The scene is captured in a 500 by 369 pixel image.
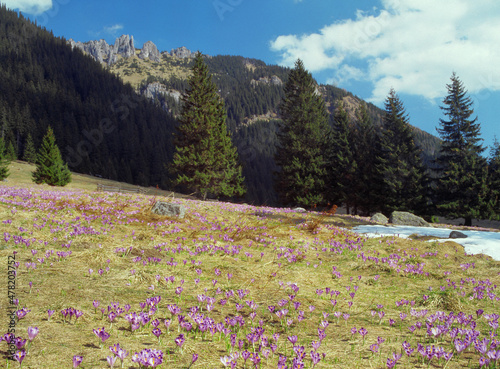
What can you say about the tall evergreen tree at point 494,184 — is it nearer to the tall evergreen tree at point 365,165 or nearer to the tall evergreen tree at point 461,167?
the tall evergreen tree at point 461,167

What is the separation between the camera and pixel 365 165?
34.6 metres

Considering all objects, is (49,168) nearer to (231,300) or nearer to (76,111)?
(231,300)

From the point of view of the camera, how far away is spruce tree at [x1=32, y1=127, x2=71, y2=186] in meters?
32.9

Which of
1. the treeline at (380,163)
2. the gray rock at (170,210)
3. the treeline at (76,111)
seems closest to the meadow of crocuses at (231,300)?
the gray rock at (170,210)

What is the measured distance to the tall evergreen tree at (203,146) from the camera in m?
33.8

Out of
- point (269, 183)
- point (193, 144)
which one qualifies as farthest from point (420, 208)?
point (269, 183)

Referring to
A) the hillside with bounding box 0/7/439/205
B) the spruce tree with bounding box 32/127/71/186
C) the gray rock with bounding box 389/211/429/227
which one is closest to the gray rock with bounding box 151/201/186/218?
the gray rock with bounding box 389/211/429/227

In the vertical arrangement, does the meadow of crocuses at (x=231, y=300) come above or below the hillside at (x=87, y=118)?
below

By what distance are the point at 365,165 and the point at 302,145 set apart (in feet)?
26.0

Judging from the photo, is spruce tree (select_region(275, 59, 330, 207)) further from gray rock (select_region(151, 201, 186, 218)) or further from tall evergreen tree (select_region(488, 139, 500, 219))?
gray rock (select_region(151, 201, 186, 218))

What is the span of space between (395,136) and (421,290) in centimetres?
3238

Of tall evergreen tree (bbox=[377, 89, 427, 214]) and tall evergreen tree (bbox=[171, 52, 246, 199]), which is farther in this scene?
tall evergreen tree (bbox=[171, 52, 246, 199])

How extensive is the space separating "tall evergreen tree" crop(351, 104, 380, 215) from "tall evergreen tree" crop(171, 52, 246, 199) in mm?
14386

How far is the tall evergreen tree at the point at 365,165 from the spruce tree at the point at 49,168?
34.5 m
